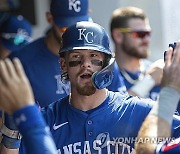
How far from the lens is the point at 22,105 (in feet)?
8.73

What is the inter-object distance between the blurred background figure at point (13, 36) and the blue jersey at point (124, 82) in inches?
61.7

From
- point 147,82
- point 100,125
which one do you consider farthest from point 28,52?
point 100,125

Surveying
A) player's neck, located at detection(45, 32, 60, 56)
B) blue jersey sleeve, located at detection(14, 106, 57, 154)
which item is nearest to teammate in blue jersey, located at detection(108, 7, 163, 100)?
player's neck, located at detection(45, 32, 60, 56)

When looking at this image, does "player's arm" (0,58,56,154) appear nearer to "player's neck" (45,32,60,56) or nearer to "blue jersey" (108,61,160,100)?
"blue jersey" (108,61,160,100)

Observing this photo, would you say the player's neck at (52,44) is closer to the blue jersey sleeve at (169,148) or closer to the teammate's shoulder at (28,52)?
the teammate's shoulder at (28,52)

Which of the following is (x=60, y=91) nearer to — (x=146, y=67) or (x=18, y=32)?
(x=146, y=67)

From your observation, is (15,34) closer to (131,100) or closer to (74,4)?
(74,4)

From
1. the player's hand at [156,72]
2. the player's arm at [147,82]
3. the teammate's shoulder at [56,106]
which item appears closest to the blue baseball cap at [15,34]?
the player's arm at [147,82]

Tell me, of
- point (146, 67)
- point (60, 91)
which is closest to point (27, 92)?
point (60, 91)

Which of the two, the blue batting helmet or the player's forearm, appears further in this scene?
the blue batting helmet

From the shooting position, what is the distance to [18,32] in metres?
8.01

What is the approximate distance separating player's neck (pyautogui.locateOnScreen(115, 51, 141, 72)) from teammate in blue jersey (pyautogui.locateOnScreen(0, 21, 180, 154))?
2.71m

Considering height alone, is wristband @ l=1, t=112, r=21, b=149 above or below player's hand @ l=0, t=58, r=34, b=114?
below

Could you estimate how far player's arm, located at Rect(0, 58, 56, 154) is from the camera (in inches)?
103
